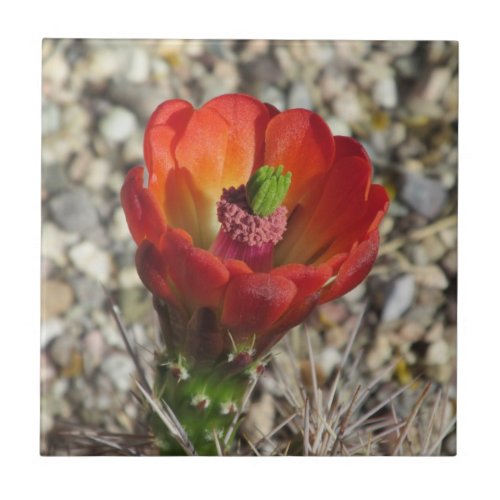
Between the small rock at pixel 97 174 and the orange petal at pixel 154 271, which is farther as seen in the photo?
the small rock at pixel 97 174

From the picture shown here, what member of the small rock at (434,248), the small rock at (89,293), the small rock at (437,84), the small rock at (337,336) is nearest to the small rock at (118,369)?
the small rock at (89,293)

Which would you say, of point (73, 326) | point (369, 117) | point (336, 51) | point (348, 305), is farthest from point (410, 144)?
point (73, 326)

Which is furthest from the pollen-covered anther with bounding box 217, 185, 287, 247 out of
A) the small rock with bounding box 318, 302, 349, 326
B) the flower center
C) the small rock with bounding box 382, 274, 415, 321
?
the small rock with bounding box 382, 274, 415, 321

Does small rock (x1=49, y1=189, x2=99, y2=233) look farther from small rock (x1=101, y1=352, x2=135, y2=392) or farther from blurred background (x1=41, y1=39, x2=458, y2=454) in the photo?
small rock (x1=101, y1=352, x2=135, y2=392)

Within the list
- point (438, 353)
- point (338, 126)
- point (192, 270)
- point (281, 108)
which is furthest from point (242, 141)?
point (438, 353)

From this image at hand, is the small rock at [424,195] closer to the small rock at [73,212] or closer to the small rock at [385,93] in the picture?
the small rock at [385,93]

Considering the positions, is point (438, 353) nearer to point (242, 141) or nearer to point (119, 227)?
point (242, 141)
